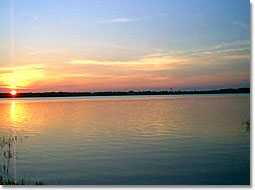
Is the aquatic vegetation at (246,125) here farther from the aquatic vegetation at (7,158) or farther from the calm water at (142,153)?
the aquatic vegetation at (7,158)

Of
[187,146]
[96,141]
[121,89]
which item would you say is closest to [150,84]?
[121,89]

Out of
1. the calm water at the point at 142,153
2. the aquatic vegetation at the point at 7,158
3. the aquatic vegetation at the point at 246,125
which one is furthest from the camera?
the aquatic vegetation at the point at 246,125

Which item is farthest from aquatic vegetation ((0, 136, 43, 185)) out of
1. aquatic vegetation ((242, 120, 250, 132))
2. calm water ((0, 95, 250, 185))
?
aquatic vegetation ((242, 120, 250, 132))

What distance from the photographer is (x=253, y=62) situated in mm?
4316

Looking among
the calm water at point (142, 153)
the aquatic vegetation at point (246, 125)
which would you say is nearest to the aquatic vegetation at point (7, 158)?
the calm water at point (142, 153)

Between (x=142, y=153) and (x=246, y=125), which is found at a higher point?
(x=246, y=125)

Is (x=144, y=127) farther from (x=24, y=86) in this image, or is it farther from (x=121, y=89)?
(x=24, y=86)

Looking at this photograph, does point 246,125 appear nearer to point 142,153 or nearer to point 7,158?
point 142,153

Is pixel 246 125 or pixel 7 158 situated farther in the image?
pixel 7 158

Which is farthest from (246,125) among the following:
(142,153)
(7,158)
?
(7,158)

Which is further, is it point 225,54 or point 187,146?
point 187,146

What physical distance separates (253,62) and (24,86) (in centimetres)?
375

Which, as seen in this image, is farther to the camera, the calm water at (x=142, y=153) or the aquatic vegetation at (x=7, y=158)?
the aquatic vegetation at (x=7, y=158)

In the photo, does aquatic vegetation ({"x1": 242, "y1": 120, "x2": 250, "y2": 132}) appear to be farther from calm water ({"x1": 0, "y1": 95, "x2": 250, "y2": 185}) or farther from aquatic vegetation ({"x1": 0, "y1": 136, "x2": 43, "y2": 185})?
aquatic vegetation ({"x1": 0, "y1": 136, "x2": 43, "y2": 185})
